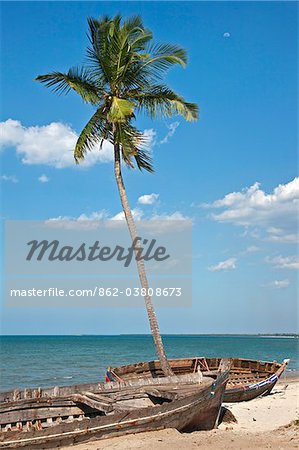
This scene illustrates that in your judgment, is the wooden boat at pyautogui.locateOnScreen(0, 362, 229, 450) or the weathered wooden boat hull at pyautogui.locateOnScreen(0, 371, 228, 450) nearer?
the weathered wooden boat hull at pyautogui.locateOnScreen(0, 371, 228, 450)

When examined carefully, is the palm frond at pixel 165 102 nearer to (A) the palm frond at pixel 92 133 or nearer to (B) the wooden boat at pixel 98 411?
(A) the palm frond at pixel 92 133

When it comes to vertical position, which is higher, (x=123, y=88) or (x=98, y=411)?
(x=123, y=88)

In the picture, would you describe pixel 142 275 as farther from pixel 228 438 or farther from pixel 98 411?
pixel 228 438

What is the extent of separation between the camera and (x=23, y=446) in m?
8.26

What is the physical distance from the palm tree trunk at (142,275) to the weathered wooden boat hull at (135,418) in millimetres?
1654

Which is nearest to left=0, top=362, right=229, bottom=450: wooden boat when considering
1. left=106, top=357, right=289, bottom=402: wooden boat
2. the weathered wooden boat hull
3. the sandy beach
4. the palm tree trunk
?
the weathered wooden boat hull

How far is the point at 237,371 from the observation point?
19641mm

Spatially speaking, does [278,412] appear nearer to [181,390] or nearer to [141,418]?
[181,390]

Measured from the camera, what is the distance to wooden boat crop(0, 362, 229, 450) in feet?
28.6

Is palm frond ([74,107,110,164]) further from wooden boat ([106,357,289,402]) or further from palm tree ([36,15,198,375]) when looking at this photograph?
wooden boat ([106,357,289,402])

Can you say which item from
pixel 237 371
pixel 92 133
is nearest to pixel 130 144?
pixel 92 133

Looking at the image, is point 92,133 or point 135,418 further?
point 92,133

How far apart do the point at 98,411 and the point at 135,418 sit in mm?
1580

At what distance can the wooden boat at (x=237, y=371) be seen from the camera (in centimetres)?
1726
